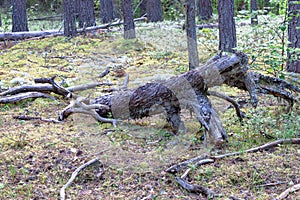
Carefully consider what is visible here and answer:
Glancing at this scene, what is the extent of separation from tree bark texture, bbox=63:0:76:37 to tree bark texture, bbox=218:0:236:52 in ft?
18.0

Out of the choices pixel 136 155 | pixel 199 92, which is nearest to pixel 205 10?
pixel 199 92

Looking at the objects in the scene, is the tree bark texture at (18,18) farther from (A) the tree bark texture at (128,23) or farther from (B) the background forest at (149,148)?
(B) the background forest at (149,148)

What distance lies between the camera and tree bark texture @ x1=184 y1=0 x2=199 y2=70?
286 inches

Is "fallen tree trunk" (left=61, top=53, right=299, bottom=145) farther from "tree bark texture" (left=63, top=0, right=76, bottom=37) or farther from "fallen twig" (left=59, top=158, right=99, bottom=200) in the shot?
"tree bark texture" (left=63, top=0, right=76, bottom=37)

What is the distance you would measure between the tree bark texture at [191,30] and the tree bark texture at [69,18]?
18.2ft

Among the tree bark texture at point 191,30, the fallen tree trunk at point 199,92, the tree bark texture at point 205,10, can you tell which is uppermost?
the tree bark texture at point 205,10

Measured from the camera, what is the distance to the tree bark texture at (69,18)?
12148mm

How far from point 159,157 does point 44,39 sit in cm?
961

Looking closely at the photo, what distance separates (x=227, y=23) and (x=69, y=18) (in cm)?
595

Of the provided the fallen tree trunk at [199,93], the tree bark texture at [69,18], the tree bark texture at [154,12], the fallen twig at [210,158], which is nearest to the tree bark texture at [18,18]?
the tree bark texture at [69,18]

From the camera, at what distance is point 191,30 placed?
25.7 ft

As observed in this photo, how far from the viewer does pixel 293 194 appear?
3434 millimetres

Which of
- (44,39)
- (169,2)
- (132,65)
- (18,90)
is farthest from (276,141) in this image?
(169,2)

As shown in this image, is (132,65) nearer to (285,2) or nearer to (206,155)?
(285,2)
